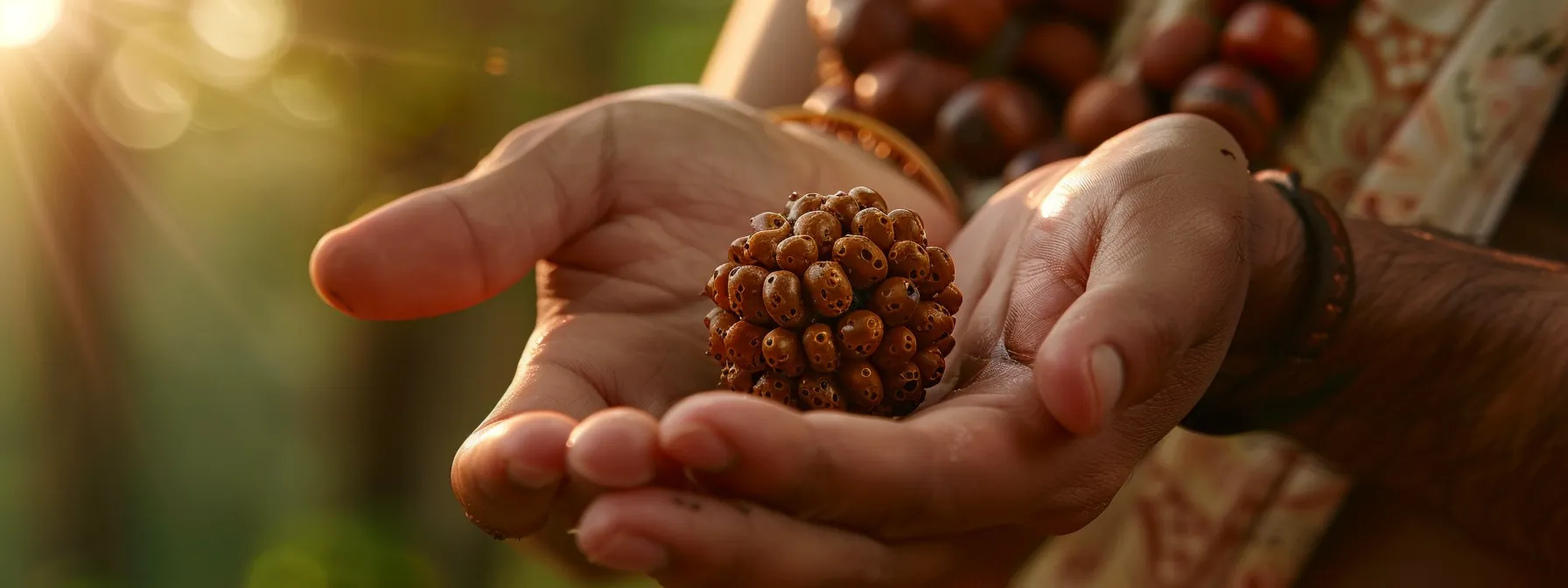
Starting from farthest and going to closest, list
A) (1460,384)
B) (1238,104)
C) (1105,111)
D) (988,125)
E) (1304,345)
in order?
(988,125) < (1105,111) < (1238,104) < (1460,384) < (1304,345)

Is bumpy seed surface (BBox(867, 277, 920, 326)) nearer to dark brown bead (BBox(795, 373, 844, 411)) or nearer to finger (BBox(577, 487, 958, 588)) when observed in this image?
dark brown bead (BBox(795, 373, 844, 411))

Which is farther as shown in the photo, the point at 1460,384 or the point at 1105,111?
the point at 1105,111

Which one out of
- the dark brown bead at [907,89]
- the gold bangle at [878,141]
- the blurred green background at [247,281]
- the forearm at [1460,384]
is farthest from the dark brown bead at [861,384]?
the blurred green background at [247,281]

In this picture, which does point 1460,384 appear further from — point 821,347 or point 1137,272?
point 821,347

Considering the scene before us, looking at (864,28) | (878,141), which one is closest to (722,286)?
(878,141)

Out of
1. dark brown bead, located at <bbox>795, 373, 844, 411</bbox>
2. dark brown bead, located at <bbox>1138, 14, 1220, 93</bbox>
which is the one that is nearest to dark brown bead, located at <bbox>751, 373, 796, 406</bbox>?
dark brown bead, located at <bbox>795, 373, 844, 411</bbox>

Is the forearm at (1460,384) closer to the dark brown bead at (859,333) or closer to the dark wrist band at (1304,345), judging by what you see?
the dark wrist band at (1304,345)

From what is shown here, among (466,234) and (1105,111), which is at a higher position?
(1105,111)
